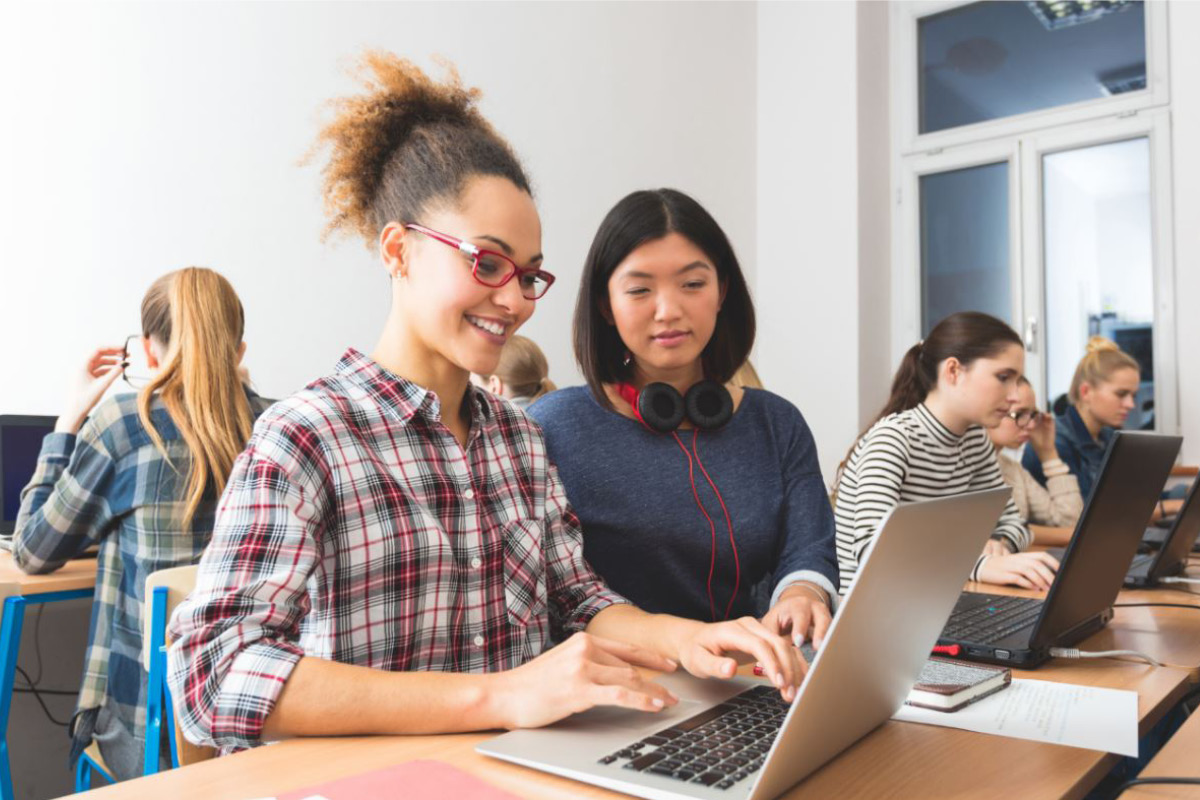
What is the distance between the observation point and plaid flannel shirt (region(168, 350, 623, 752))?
870 millimetres

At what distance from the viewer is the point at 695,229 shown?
151 cm

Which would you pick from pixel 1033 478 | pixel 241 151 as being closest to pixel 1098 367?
pixel 1033 478

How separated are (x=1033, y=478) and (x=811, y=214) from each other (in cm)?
220

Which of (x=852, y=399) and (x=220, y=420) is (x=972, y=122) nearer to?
(x=852, y=399)

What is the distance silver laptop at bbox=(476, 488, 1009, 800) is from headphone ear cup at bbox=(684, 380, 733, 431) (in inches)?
24.6

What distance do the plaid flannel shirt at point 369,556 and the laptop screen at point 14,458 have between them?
1.90 m

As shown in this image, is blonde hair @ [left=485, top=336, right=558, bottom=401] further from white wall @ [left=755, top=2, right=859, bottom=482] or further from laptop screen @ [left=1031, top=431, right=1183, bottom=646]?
white wall @ [left=755, top=2, right=859, bottom=482]

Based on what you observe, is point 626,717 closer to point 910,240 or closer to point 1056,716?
point 1056,716

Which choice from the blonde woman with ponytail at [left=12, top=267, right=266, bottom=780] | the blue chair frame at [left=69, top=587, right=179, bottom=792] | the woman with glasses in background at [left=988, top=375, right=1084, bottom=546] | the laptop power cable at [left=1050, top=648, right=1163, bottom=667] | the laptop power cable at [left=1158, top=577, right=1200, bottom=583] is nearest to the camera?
the laptop power cable at [left=1050, top=648, right=1163, bottom=667]

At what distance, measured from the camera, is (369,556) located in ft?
3.26

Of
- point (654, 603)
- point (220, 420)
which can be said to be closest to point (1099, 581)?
point (654, 603)

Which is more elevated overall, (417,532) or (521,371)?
(521,371)

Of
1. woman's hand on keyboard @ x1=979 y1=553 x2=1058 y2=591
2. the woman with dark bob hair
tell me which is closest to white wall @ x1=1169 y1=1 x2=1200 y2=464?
woman's hand on keyboard @ x1=979 y1=553 x2=1058 y2=591

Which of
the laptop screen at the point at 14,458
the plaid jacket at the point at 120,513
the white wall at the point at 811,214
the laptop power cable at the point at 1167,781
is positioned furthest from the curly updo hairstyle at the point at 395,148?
the white wall at the point at 811,214
